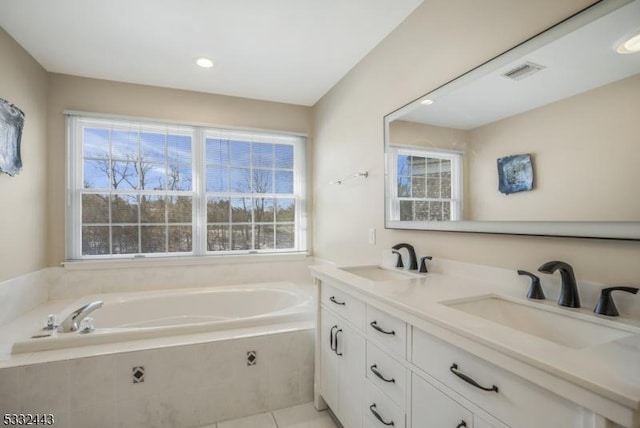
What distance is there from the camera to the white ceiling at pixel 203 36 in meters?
1.81

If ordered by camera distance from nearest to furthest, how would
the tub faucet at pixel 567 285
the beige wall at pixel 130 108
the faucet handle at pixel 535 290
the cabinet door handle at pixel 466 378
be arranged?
the cabinet door handle at pixel 466 378, the tub faucet at pixel 567 285, the faucet handle at pixel 535 290, the beige wall at pixel 130 108

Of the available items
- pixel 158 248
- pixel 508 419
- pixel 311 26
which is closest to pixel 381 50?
pixel 311 26

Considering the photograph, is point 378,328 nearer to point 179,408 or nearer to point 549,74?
point 549,74

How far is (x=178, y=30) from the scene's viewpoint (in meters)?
2.02

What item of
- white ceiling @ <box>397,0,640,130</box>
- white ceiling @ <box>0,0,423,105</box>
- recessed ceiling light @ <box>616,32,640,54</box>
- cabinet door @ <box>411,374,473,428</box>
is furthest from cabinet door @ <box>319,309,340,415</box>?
Answer: white ceiling @ <box>0,0,423,105</box>

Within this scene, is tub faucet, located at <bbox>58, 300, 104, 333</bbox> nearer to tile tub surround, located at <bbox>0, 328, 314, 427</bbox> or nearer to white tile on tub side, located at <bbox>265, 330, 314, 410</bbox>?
tile tub surround, located at <bbox>0, 328, 314, 427</bbox>

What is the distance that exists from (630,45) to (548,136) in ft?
1.04

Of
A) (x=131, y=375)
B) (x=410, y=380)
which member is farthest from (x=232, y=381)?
(x=410, y=380)

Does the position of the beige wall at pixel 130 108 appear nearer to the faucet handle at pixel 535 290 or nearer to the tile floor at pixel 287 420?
the tile floor at pixel 287 420

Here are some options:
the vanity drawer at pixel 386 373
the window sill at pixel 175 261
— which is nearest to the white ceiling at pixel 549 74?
the vanity drawer at pixel 386 373

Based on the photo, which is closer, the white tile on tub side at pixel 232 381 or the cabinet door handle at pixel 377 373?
the cabinet door handle at pixel 377 373

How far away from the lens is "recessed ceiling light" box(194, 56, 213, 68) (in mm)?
2395

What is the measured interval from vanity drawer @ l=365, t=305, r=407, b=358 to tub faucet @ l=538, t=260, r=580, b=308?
0.54 meters

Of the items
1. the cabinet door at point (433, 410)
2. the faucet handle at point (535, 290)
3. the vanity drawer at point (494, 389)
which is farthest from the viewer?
the faucet handle at point (535, 290)
